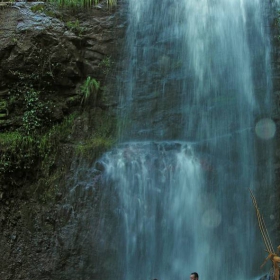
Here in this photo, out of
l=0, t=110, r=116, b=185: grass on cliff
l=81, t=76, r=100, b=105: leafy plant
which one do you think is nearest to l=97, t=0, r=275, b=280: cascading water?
l=0, t=110, r=116, b=185: grass on cliff

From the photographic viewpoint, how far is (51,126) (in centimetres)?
963

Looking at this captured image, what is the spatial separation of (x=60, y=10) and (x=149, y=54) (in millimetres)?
2983

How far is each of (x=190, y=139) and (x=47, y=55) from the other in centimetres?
453

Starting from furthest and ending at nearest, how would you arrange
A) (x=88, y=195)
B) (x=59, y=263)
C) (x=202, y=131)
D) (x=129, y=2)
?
(x=129, y=2)
(x=202, y=131)
(x=88, y=195)
(x=59, y=263)

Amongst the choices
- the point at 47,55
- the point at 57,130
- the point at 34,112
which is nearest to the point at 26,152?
the point at 57,130

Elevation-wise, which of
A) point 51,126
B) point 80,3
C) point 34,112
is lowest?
point 51,126

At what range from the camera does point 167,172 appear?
8703mm

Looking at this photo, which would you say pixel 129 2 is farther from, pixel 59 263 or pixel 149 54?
pixel 59 263

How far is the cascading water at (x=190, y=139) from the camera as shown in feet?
26.4

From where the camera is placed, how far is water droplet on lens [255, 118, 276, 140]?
958cm

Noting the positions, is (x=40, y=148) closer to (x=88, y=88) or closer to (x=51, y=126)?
(x=51, y=126)

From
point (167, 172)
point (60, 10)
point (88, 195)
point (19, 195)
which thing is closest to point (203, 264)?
point (167, 172)

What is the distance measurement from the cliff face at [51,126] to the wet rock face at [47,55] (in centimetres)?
3

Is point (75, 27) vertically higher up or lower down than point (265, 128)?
higher up
